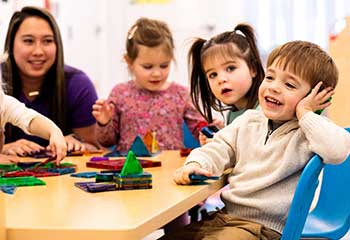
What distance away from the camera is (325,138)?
128 cm

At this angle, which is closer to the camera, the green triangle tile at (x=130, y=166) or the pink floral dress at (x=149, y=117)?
the green triangle tile at (x=130, y=166)

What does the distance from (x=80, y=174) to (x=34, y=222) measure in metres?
0.53

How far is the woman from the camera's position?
225 centimetres

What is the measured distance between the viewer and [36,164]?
66.6 inches

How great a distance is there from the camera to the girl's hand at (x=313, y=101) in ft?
4.46

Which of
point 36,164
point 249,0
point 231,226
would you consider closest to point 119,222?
point 231,226

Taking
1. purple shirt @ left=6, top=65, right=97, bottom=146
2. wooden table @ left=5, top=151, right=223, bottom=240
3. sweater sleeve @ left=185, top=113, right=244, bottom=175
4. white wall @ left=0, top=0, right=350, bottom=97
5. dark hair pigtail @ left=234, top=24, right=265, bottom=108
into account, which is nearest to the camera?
wooden table @ left=5, top=151, right=223, bottom=240

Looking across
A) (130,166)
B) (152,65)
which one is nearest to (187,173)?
(130,166)

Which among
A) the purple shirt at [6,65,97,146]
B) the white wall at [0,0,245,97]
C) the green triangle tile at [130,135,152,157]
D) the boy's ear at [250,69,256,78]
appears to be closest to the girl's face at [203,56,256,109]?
the boy's ear at [250,69,256,78]

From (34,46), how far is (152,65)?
1.34ft

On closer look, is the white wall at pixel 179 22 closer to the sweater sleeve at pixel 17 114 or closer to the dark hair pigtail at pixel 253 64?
the dark hair pigtail at pixel 253 64

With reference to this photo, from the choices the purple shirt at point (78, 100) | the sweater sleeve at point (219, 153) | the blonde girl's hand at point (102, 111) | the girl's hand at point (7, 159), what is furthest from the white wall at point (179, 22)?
the sweater sleeve at point (219, 153)

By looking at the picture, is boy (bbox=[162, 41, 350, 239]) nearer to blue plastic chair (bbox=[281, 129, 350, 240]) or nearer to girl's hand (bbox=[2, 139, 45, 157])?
blue plastic chair (bbox=[281, 129, 350, 240])

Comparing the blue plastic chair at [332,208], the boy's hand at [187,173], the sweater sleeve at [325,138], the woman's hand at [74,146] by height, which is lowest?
the blue plastic chair at [332,208]
